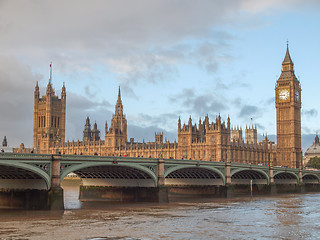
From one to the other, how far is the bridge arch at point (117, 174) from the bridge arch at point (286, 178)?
4288 cm

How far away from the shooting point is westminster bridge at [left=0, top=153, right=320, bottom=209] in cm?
4938

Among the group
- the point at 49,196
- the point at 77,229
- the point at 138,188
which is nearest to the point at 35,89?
the point at 138,188

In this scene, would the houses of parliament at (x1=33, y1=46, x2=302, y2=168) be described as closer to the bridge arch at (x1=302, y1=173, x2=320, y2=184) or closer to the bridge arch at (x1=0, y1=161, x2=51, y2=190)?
the bridge arch at (x1=302, y1=173, x2=320, y2=184)

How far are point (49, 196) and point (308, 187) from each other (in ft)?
254

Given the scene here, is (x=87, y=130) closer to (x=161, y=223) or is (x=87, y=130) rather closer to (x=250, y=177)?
(x=250, y=177)

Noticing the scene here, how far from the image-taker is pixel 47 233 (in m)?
35.7

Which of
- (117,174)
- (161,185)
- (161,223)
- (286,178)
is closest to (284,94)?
(286,178)

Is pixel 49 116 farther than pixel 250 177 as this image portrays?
Yes

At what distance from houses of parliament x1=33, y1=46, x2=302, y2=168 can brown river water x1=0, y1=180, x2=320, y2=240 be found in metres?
63.4

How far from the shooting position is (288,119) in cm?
14950

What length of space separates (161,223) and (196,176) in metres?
38.8

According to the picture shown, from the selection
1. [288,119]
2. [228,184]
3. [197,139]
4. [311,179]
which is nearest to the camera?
[228,184]

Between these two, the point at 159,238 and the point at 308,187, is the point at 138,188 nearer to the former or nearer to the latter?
the point at 159,238

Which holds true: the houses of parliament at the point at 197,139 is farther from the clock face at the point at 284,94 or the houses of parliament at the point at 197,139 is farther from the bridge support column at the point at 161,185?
the bridge support column at the point at 161,185
